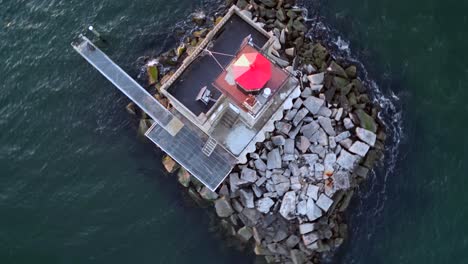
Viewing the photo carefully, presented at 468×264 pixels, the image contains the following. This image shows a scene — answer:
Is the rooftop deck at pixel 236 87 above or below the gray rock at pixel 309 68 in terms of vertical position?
below

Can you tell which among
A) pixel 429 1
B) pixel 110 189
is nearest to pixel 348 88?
pixel 429 1

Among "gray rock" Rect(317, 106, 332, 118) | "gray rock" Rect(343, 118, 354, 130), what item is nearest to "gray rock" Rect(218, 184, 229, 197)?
"gray rock" Rect(317, 106, 332, 118)

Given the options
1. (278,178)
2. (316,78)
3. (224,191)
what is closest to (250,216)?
(224,191)

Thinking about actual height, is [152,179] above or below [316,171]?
below

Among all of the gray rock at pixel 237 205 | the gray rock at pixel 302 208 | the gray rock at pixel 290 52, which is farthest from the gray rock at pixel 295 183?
the gray rock at pixel 290 52

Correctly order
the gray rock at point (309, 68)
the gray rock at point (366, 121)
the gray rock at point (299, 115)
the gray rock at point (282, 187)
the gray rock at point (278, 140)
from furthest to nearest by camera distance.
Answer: the gray rock at point (309, 68) < the gray rock at point (366, 121) < the gray rock at point (299, 115) < the gray rock at point (278, 140) < the gray rock at point (282, 187)

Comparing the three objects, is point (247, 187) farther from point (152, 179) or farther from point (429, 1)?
point (429, 1)

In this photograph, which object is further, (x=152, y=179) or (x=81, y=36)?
(x=81, y=36)

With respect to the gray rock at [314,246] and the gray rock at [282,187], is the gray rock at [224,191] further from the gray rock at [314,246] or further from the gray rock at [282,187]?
the gray rock at [314,246]
